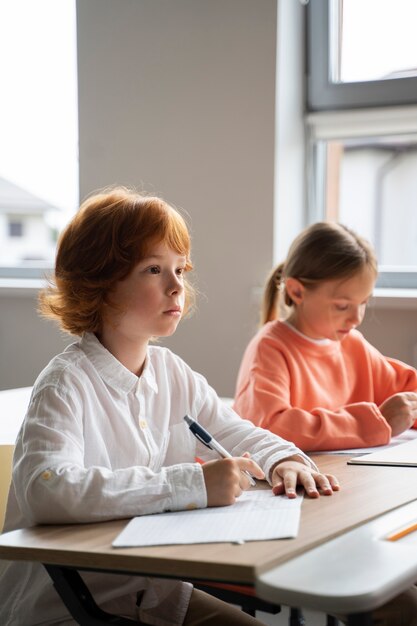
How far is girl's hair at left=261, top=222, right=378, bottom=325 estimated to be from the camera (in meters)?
2.18

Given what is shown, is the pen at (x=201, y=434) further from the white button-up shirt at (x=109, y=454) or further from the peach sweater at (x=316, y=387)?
the peach sweater at (x=316, y=387)

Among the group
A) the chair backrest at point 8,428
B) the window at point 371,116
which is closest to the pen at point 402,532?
the chair backrest at point 8,428

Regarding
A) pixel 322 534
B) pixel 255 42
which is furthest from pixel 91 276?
pixel 255 42

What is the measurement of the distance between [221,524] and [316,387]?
106 centimetres

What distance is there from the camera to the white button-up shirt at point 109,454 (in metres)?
1.24

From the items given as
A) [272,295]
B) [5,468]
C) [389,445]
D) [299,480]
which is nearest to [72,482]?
[299,480]

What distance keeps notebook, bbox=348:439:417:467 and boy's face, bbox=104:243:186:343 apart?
1.54ft

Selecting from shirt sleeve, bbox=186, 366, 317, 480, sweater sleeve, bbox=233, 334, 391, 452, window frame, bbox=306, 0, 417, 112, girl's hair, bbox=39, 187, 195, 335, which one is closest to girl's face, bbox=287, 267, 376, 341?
sweater sleeve, bbox=233, 334, 391, 452

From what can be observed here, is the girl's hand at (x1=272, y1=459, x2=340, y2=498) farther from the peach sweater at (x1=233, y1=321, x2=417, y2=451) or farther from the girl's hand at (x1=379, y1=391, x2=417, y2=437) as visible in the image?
the girl's hand at (x1=379, y1=391, x2=417, y2=437)

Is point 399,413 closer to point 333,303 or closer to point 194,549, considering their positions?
point 333,303

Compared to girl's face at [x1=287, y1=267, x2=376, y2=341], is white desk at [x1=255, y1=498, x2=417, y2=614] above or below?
below

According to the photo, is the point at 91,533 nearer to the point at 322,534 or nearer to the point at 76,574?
the point at 76,574

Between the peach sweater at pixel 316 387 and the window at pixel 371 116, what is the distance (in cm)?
90

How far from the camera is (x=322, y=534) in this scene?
1134mm
